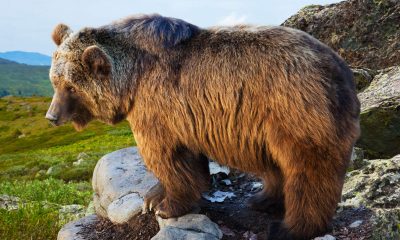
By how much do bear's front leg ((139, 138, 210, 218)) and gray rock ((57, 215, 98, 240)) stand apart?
1.63 meters

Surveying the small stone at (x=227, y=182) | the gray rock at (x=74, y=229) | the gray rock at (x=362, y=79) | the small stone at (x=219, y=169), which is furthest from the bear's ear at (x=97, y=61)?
the gray rock at (x=362, y=79)

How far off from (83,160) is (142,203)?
2689cm

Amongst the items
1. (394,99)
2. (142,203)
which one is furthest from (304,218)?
(394,99)

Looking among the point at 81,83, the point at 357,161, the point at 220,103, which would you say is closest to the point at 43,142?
the point at 357,161

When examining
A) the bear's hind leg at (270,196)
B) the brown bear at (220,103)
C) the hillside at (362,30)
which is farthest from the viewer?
the hillside at (362,30)

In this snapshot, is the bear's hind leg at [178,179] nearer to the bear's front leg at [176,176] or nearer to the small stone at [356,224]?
the bear's front leg at [176,176]

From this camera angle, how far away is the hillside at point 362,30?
12.1m

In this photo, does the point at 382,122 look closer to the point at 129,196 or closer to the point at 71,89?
the point at 129,196

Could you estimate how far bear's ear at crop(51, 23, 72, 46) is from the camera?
6.58 meters

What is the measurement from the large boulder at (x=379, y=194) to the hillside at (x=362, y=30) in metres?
5.58

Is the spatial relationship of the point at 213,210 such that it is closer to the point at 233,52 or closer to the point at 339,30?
the point at 233,52

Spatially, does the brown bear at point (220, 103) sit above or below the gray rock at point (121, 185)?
above

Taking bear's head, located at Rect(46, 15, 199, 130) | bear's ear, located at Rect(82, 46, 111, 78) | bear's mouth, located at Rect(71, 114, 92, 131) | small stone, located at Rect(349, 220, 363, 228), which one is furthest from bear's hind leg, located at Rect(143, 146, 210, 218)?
small stone, located at Rect(349, 220, 363, 228)

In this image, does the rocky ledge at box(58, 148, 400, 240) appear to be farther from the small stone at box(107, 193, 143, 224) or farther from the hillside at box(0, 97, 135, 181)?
the hillside at box(0, 97, 135, 181)
